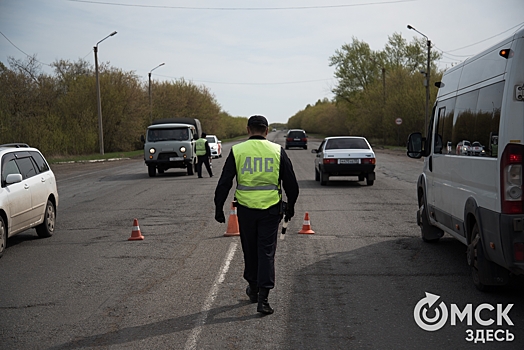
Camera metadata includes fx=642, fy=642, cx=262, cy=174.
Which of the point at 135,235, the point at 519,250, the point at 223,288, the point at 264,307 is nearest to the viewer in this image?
the point at 519,250

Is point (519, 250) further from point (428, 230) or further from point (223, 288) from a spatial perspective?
point (428, 230)

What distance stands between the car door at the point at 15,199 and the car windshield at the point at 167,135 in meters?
16.6

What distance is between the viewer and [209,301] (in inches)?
249

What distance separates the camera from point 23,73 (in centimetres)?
5125

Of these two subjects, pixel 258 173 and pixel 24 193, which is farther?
pixel 24 193

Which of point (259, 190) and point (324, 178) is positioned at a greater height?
point (259, 190)

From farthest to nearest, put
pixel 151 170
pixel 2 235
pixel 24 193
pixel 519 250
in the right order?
1. pixel 151 170
2. pixel 24 193
3. pixel 2 235
4. pixel 519 250

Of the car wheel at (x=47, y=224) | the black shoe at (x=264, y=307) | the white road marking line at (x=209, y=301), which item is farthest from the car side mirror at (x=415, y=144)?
the car wheel at (x=47, y=224)

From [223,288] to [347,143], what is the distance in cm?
1438

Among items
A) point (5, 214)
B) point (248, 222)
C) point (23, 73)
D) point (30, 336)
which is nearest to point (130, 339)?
point (30, 336)

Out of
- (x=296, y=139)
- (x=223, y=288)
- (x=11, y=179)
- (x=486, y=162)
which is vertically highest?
(x=486, y=162)

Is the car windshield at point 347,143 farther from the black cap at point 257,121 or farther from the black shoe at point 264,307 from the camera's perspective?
the black shoe at point 264,307

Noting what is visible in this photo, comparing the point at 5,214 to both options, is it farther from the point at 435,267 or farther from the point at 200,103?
the point at 200,103

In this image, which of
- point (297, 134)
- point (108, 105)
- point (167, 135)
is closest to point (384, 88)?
point (297, 134)
